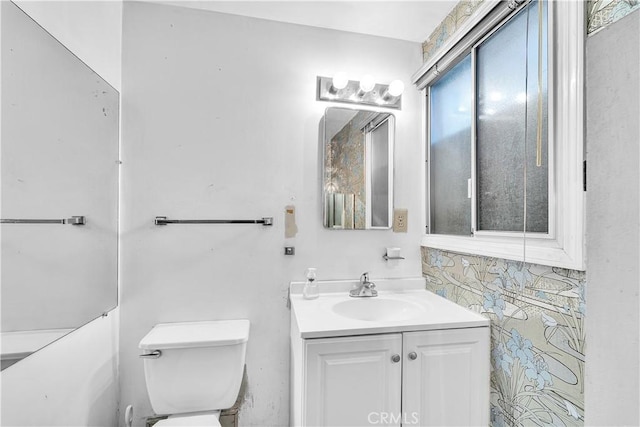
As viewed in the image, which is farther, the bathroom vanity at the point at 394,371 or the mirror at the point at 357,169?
the mirror at the point at 357,169

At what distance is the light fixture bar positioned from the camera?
148 centimetres

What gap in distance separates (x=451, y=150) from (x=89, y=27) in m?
1.67

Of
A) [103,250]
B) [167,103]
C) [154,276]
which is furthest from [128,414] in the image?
[167,103]

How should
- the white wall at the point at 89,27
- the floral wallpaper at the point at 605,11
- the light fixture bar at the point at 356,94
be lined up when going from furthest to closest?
the light fixture bar at the point at 356,94 → the white wall at the point at 89,27 → the floral wallpaper at the point at 605,11

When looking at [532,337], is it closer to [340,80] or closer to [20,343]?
[340,80]

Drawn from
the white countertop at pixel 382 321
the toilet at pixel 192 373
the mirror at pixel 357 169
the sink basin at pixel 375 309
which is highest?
the mirror at pixel 357 169

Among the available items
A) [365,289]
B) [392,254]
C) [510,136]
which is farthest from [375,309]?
[510,136]

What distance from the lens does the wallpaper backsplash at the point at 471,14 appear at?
0.68 m

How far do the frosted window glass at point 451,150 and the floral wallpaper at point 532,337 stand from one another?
0.24 metres

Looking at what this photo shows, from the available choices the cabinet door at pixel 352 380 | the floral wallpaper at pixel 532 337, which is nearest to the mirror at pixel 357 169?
the floral wallpaper at pixel 532 337

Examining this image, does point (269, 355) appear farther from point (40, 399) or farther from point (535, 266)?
point (535, 266)

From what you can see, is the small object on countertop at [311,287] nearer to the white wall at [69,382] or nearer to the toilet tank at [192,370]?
the toilet tank at [192,370]

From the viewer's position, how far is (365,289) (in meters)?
1.43

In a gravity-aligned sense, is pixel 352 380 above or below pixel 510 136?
below
